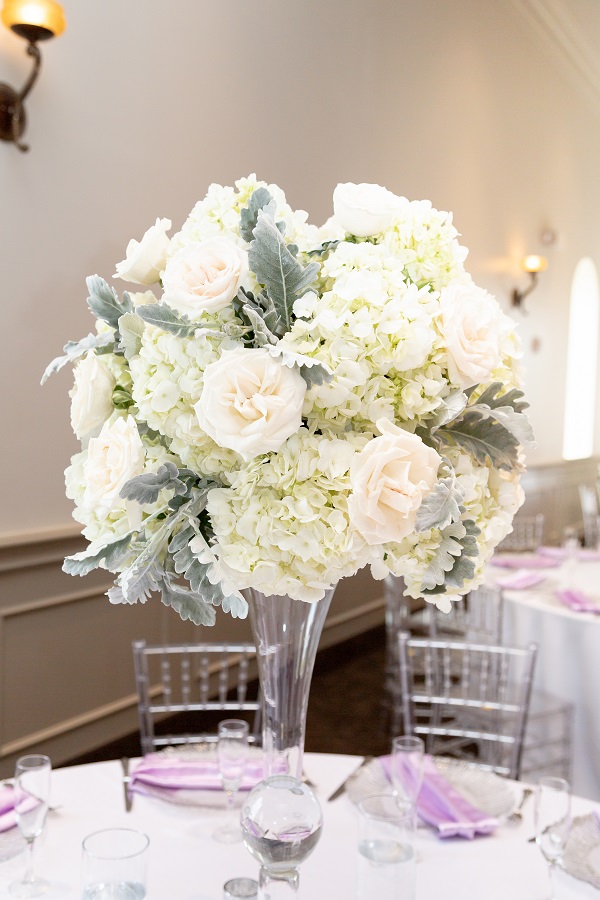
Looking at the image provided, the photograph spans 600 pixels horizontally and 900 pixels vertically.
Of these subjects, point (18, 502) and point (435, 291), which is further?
point (18, 502)

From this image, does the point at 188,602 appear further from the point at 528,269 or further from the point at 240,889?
the point at 528,269

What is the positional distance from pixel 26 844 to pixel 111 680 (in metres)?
2.08

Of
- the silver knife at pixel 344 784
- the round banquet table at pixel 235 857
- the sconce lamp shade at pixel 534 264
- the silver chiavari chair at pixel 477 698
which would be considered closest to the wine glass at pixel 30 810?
the round banquet table at pixel 235 857

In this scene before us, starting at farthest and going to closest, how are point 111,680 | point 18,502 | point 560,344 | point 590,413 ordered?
1. point 590,413
2. point 560,344
3. point 111,680
4. point 18,502

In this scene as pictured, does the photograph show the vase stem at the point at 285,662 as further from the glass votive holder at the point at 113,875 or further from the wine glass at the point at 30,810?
the wine glass at the point at 30,810

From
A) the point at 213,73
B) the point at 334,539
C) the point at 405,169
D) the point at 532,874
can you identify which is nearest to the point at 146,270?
the point at 334,539

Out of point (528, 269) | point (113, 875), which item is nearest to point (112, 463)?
point (113, 875)

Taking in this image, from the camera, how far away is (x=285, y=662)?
100 cm

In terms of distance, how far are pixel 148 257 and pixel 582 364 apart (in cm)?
845

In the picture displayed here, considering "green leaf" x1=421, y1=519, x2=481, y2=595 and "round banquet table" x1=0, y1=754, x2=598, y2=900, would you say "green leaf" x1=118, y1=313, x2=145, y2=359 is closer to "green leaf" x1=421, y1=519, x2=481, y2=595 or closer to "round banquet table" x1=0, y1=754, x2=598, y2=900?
"green leaf" x1=421, y1=519, x2=481, y2=595

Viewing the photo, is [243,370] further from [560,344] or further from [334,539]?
[560,344]

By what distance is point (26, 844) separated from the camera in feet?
4.17

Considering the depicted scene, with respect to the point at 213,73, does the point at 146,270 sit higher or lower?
lower

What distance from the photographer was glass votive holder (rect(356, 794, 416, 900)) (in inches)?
39.6
